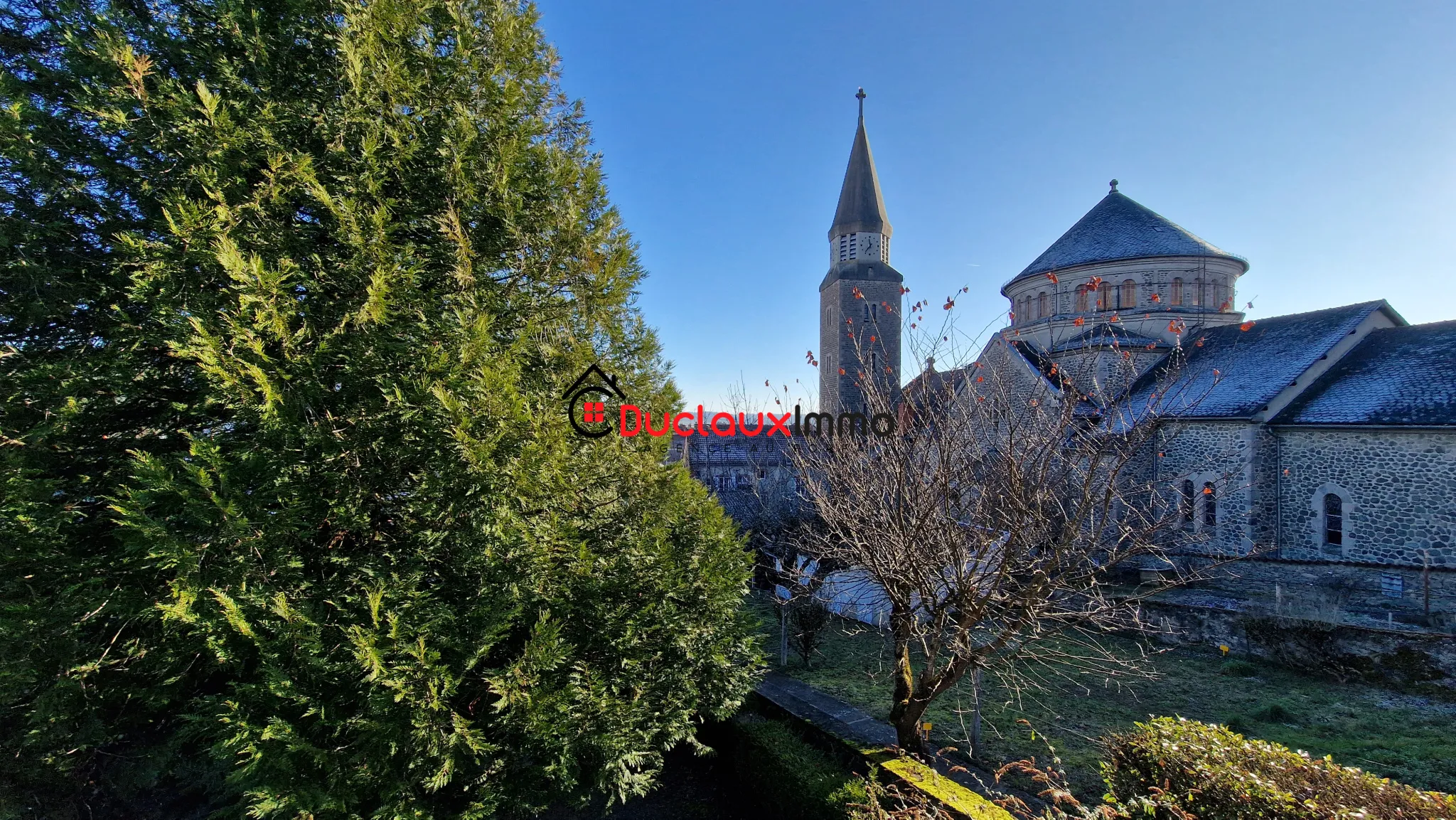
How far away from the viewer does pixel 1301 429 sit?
45.0 ft

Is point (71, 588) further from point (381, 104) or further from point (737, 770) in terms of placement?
point (737, 770)

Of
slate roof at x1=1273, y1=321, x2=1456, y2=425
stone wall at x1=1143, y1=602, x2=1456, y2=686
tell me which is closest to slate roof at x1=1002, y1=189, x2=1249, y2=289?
slate roof at x1=1273, y1=321, x2=1456, y2=425

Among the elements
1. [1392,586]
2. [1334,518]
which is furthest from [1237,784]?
[1334,518]

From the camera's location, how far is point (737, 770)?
5613 mm

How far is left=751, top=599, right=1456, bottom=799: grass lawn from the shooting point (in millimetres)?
5902

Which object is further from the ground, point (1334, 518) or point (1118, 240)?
point (1118, 240)

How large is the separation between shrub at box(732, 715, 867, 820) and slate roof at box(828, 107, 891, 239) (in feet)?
79.5

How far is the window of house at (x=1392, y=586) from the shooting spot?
11500mm

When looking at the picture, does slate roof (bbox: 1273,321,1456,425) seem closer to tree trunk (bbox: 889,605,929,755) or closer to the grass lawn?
the grass lawn

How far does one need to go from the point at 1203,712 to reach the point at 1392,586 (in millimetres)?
9037

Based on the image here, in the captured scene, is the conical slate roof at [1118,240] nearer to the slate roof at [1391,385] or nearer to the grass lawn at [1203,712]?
the slate roof at [1391,385]

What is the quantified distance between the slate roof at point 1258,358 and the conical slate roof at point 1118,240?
11.9ft

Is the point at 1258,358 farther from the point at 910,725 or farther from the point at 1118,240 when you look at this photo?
the point at 910,725

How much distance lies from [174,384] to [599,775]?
440 centimetres
